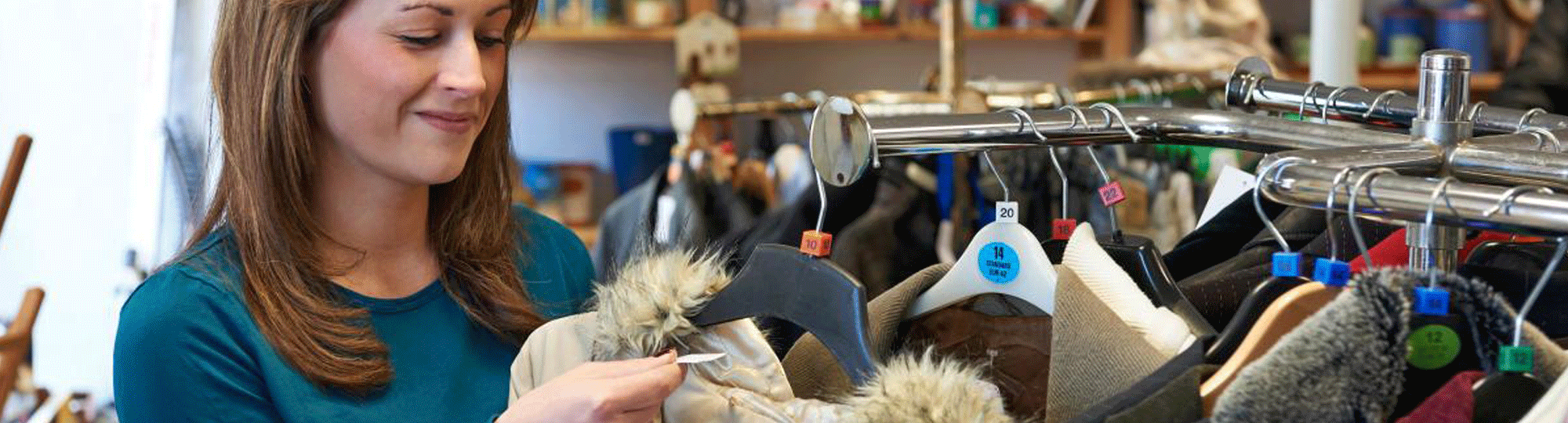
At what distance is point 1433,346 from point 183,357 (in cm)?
84

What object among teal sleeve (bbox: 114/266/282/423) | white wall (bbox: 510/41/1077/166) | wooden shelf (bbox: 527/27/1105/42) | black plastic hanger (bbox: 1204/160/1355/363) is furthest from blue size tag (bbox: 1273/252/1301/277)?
white wall (bbox: 510/41/1077/166)

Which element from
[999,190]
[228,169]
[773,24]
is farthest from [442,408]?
[773,24]

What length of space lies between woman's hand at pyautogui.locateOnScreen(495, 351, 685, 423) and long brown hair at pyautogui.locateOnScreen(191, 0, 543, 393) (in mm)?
257

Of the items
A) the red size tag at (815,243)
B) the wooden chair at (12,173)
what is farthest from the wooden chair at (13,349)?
the red size tag at (815,243)

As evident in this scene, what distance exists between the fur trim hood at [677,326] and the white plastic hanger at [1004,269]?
0.17ft

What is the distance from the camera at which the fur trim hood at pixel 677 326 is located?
970mm

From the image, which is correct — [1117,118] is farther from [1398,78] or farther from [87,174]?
[1398,78]

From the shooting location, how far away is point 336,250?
53.6 inches

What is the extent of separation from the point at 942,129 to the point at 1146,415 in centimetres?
26

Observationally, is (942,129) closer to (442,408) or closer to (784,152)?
(442,408)

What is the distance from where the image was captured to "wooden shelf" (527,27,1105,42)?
3.73 m

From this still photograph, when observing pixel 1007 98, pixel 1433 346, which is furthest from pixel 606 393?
pixel 1007 98

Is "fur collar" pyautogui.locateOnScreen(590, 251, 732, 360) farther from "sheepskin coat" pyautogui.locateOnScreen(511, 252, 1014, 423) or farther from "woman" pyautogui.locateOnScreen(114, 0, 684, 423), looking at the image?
"woman" pyautogui.locateOnScreen(114, 0, 684, 423)

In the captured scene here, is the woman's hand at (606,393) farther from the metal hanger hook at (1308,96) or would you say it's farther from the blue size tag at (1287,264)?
the metal hanger hook at (1308,96)
